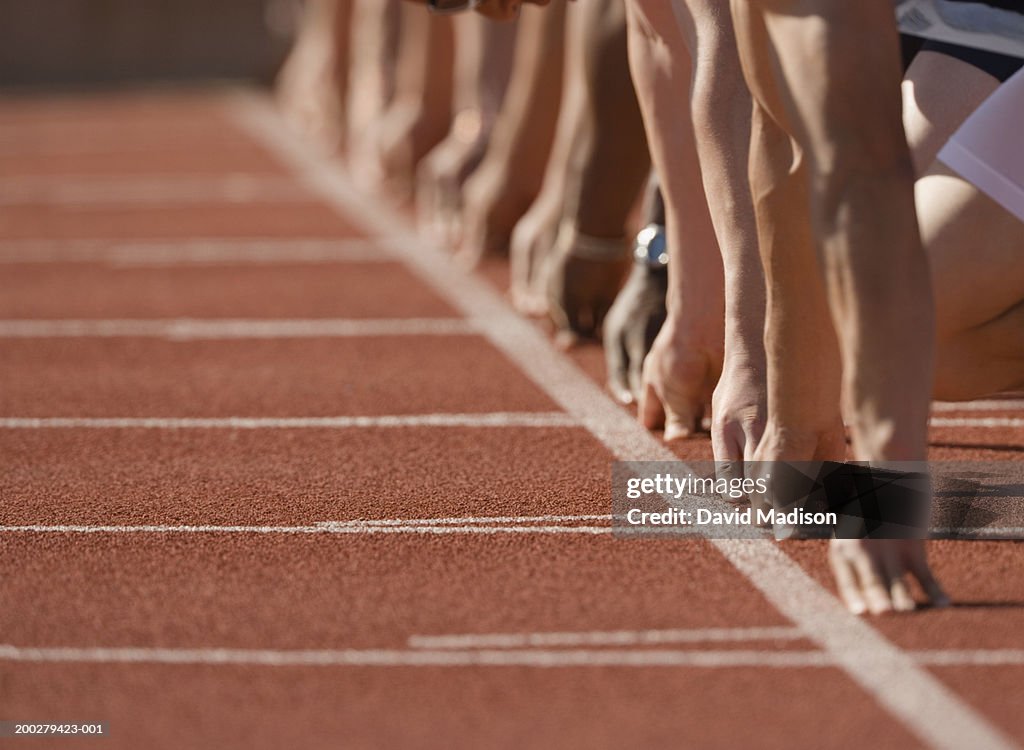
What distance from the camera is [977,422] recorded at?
430 cm

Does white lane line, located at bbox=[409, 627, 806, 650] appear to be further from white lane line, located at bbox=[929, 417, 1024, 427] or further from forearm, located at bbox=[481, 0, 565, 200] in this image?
forearm, located at bbox=[481, 0, 565, 200]

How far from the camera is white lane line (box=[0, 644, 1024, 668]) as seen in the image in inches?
105

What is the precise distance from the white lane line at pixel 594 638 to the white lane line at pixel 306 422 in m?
1.54

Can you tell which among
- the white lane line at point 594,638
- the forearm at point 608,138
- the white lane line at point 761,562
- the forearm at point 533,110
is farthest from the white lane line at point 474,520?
the forearm at point 533,110

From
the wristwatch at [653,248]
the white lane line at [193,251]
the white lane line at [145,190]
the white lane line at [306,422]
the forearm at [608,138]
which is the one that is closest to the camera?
the white lane line at [306,422]

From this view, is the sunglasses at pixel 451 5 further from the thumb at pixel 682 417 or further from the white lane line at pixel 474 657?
the white lane line at pixel 474 657

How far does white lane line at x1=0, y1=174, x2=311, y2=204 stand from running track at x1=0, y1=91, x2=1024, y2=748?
3.34 meters

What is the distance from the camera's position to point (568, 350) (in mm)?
5281

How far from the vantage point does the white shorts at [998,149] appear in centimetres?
365

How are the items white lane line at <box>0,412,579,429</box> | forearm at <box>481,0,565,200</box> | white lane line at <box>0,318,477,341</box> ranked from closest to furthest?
white lane line at <box>0,412,579,429</box>, white lane line at <box>0,318,477,341</box>, forearm at <box>481,0,565,200</box>

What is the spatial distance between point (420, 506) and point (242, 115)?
11.8 m

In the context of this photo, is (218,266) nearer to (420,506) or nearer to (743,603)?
(420,506)

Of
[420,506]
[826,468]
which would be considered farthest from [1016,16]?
[420,506]

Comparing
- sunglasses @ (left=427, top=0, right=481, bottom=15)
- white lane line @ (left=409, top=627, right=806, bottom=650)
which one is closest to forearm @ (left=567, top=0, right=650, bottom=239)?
sunglasses @ (left=427, top=0, right=481, bottom=15)
